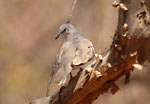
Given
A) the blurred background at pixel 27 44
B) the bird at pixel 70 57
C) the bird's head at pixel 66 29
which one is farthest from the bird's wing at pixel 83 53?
the blurred background at pixel 27 44

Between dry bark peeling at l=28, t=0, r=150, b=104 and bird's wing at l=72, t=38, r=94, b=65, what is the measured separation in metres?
0.05

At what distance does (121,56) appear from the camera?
207 centimetres

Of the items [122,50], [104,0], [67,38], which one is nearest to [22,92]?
[104,0]

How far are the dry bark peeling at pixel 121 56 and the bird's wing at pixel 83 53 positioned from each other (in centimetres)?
5

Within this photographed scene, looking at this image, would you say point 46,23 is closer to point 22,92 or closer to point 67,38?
point 22,92

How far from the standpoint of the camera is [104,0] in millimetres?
5637

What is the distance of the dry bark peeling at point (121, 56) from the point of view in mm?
1988

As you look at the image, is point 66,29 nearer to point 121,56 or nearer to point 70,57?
point 70,57

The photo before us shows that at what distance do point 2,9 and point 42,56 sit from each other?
961 mm

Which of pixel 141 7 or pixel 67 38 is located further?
pixel 67 38

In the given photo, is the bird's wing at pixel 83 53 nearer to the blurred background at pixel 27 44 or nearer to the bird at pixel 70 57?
the bird at pixel 70 57

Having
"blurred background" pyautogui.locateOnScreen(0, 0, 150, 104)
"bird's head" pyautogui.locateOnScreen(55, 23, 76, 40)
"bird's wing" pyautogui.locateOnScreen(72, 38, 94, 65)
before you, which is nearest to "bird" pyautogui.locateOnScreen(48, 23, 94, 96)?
"bird's wing" pyautogui.locateOnScreen(72, 38, 94, 65)

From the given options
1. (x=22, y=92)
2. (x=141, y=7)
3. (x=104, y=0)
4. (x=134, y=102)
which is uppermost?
(x=104, y=0)

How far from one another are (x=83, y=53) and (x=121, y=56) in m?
0.28
